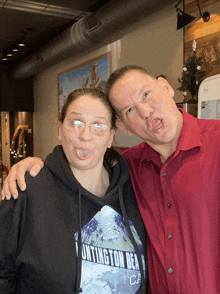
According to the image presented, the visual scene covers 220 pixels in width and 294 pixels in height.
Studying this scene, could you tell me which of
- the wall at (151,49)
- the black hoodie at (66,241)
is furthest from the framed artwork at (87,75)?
the black hoodie at (66,241)

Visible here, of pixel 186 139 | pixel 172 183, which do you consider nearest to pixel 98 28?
pixel 186 139

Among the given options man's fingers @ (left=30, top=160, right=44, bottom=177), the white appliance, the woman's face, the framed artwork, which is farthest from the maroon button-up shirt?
the framed artwork

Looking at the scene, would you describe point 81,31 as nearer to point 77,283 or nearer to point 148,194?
point 148,194

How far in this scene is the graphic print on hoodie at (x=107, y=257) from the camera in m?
1.24

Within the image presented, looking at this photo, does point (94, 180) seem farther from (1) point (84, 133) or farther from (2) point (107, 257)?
→ (2) point (107, 257)

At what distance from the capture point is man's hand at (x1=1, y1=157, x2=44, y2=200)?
4.03ft

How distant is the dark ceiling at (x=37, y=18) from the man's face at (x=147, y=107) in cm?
414

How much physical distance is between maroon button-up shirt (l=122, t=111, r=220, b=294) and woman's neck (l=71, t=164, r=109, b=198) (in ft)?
0.78

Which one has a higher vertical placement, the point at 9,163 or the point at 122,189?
the point at 122,189

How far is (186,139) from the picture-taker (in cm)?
133

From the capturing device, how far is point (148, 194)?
1448 millimetres

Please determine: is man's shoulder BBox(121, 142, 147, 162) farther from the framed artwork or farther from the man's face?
the framed artwork

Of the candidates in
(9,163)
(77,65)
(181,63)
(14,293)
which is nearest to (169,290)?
(14,293)

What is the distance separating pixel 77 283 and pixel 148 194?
55cm
